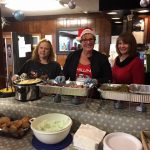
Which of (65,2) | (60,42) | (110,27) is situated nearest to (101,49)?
(110,27)

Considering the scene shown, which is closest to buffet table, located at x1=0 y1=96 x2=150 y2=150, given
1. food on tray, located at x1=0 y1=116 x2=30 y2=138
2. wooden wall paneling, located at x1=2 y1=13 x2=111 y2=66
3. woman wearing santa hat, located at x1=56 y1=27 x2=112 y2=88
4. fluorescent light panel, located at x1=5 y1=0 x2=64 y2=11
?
food on tray, located at x1=0 y1=116 x2=30 y2=138

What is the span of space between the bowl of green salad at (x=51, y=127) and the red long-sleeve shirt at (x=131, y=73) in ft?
2.33

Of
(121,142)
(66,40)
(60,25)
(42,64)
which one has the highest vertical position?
(60,25)

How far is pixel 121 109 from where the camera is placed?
1.22m

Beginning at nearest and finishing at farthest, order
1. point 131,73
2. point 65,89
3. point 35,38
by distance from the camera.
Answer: point 65,89 → point 131,73 → point 35,38

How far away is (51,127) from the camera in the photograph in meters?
1.15

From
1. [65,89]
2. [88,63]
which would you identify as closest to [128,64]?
[88,63]

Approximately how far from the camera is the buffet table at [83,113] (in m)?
1.10

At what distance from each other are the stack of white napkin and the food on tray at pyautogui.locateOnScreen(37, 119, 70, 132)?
14 centimetres

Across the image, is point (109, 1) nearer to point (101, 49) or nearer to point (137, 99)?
point (137, 99)

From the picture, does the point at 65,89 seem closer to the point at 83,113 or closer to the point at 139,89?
the point at 83,113

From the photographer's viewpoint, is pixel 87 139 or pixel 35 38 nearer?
pixel 87 139

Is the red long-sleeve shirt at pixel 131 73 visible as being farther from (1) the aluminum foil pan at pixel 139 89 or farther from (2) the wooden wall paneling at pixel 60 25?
(2) the wooden wall paneling at pixel 60 25

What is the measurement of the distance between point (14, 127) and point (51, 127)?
0.74 ft
